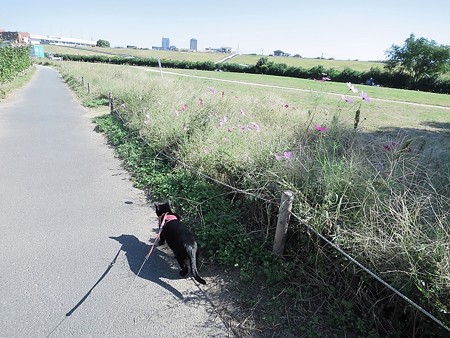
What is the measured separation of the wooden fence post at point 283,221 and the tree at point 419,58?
53665mm

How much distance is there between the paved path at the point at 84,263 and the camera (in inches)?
102

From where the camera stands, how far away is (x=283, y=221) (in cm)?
310

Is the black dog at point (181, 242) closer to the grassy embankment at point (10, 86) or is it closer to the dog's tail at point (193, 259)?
the dog's tail at point (193, 259)

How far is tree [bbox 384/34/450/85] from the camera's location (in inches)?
1913

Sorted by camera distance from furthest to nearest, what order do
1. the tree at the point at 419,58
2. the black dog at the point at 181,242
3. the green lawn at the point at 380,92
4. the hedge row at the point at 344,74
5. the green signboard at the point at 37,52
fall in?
1. the green signboard at the point at 37,52
2. the tree at the point at 419,58
3. the hedge row at the point at 344,74
4. the green lawn at the point at 380,92
5. the black dog at the point at 181,242

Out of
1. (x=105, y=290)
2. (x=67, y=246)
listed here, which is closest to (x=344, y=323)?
Result: (x=105, y=290)

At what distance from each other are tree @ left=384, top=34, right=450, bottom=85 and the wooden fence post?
53.7 meters

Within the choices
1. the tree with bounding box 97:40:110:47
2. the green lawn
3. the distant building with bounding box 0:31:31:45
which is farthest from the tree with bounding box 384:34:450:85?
the tree with bounding box 97:40:110:47

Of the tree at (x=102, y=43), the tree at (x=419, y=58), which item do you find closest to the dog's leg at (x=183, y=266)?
the tree at (x=419, y=58)

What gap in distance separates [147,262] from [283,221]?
1589mm

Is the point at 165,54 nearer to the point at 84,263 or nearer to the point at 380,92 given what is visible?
the point at 380,92

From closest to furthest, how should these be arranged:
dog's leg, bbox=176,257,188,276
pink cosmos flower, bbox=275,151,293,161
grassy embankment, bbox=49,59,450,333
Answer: grassy embankment, bbox=49,59,450,333
dog's leg, bbox=176,257,188,276
pink cosmos flower, bbox=275,151,293,161

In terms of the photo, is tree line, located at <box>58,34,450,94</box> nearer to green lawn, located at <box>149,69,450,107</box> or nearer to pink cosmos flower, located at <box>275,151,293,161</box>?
green lawn, located at <box>149,69,450,107</box>

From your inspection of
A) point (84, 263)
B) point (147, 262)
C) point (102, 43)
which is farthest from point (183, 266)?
point (102, 43)
